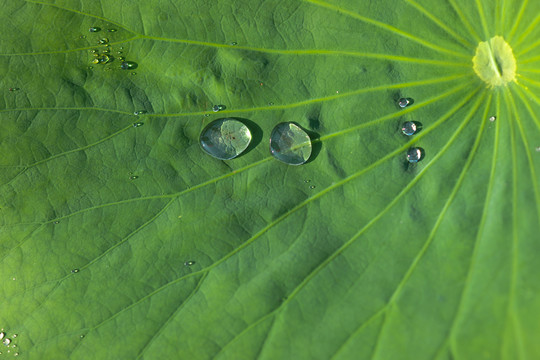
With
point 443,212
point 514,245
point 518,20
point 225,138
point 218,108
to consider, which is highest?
point 518,20

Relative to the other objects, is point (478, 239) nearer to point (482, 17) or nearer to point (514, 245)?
point (514, 245)

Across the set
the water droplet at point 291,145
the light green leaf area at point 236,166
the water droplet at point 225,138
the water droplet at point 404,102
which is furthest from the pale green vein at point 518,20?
the water droplet at point 225,138

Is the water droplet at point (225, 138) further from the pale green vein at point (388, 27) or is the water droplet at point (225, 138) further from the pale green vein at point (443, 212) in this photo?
the pale green vein at point (443, 212)

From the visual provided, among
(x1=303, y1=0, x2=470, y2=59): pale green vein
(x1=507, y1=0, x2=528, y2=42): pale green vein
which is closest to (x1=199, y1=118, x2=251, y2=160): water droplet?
(x1=303, y1=0, x2=470, y2=59): pale green vein

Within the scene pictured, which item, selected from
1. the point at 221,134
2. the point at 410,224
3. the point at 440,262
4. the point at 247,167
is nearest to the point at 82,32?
the point at 221,134

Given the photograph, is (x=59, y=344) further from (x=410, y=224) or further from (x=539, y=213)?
(x=539, y=213)

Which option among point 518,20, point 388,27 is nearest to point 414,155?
→ point 388,27
